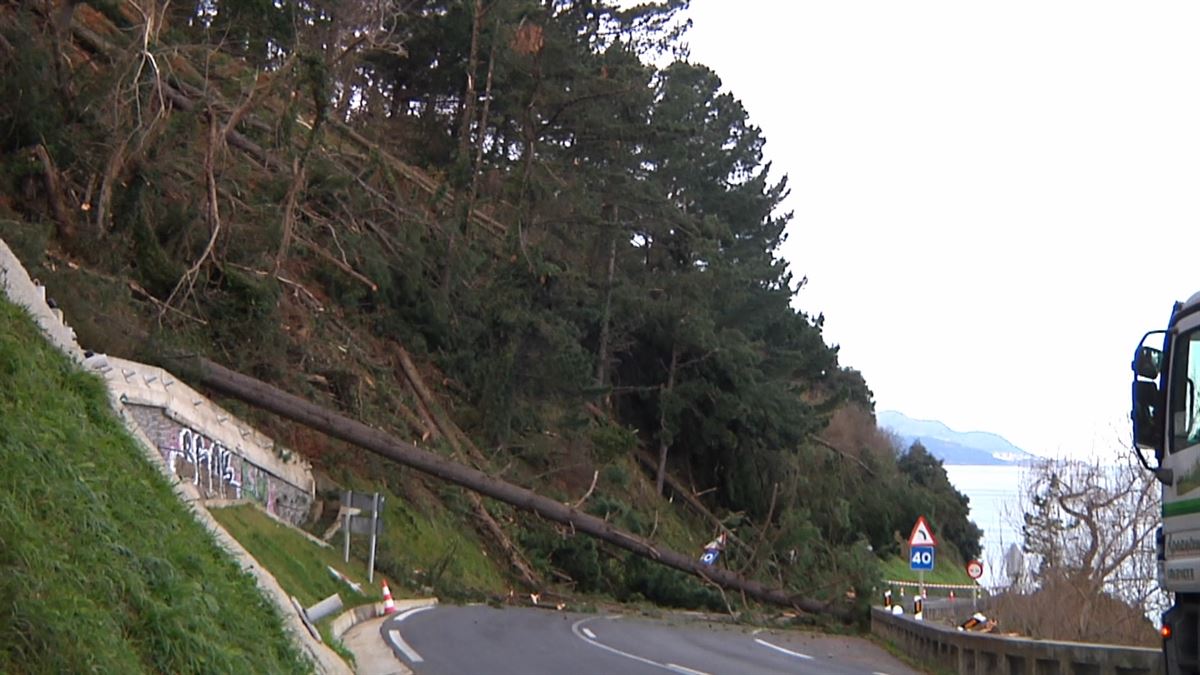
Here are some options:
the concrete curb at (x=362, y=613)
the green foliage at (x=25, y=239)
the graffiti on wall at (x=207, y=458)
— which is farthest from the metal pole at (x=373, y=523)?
the green foliage at (x=25, y=239)

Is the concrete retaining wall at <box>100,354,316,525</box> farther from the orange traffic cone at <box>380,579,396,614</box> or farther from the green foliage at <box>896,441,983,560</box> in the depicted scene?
the green foliage at <box>896,441,983,560</box>

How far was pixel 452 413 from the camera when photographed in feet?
120

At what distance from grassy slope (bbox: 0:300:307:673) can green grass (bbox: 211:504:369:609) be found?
6.70m

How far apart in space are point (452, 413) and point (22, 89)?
16.6 metres

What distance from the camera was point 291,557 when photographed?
65.3 ft

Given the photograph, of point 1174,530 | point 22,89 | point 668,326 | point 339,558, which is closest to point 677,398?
point 668,326

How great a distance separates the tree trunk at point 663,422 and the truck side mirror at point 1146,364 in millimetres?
34663

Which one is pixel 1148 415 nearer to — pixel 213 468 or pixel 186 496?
pixel 186 496

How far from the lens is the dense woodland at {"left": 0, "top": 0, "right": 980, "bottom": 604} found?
23.8 meters

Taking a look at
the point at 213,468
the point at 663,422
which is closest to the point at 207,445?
the point at 213,468

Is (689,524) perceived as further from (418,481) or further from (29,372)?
(29,372)

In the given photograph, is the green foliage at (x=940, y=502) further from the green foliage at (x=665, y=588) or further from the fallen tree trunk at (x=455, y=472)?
the fallen tree trunk at (x=455, y=472)

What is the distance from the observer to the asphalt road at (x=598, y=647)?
1644cm

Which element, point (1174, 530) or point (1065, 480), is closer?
point (1174, 530)
